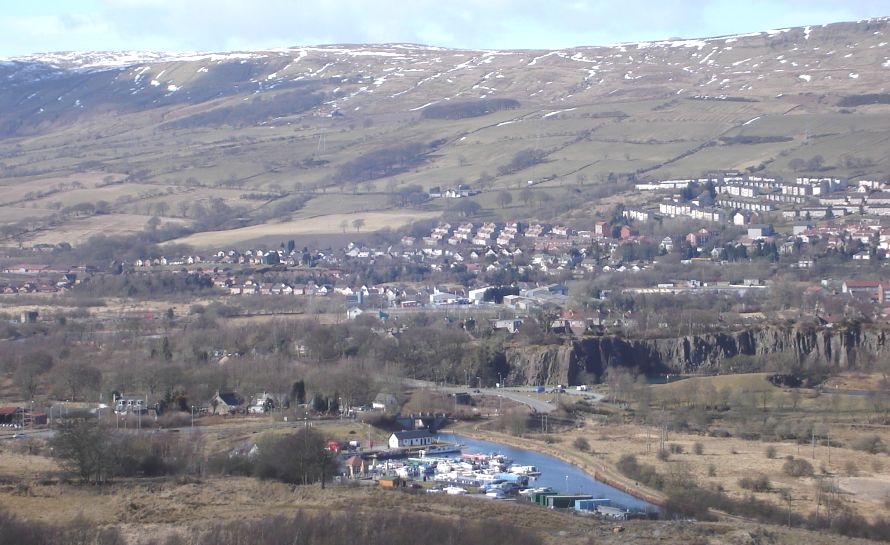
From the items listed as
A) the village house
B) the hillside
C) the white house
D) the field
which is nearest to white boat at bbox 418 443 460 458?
the white house

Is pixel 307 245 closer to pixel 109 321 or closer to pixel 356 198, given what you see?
pixel 356 198

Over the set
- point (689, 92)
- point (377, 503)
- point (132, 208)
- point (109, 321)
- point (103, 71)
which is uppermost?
point (103, 71)

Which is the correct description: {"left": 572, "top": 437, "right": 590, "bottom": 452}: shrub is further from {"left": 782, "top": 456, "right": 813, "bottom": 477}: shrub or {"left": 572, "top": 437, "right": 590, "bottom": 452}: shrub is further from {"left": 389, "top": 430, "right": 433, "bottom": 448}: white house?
{"left": 782, "top": 456, "right": 813, "bottom": 477}: shrub

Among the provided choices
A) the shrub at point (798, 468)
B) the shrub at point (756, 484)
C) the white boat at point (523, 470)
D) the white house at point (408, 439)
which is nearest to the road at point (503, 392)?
the white house at point (408, 439)

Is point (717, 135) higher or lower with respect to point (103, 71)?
lower

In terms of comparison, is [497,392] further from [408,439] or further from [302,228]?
[302,228]

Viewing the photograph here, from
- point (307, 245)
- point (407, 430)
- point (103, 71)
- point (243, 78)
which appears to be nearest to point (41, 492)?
point (407, 430)
